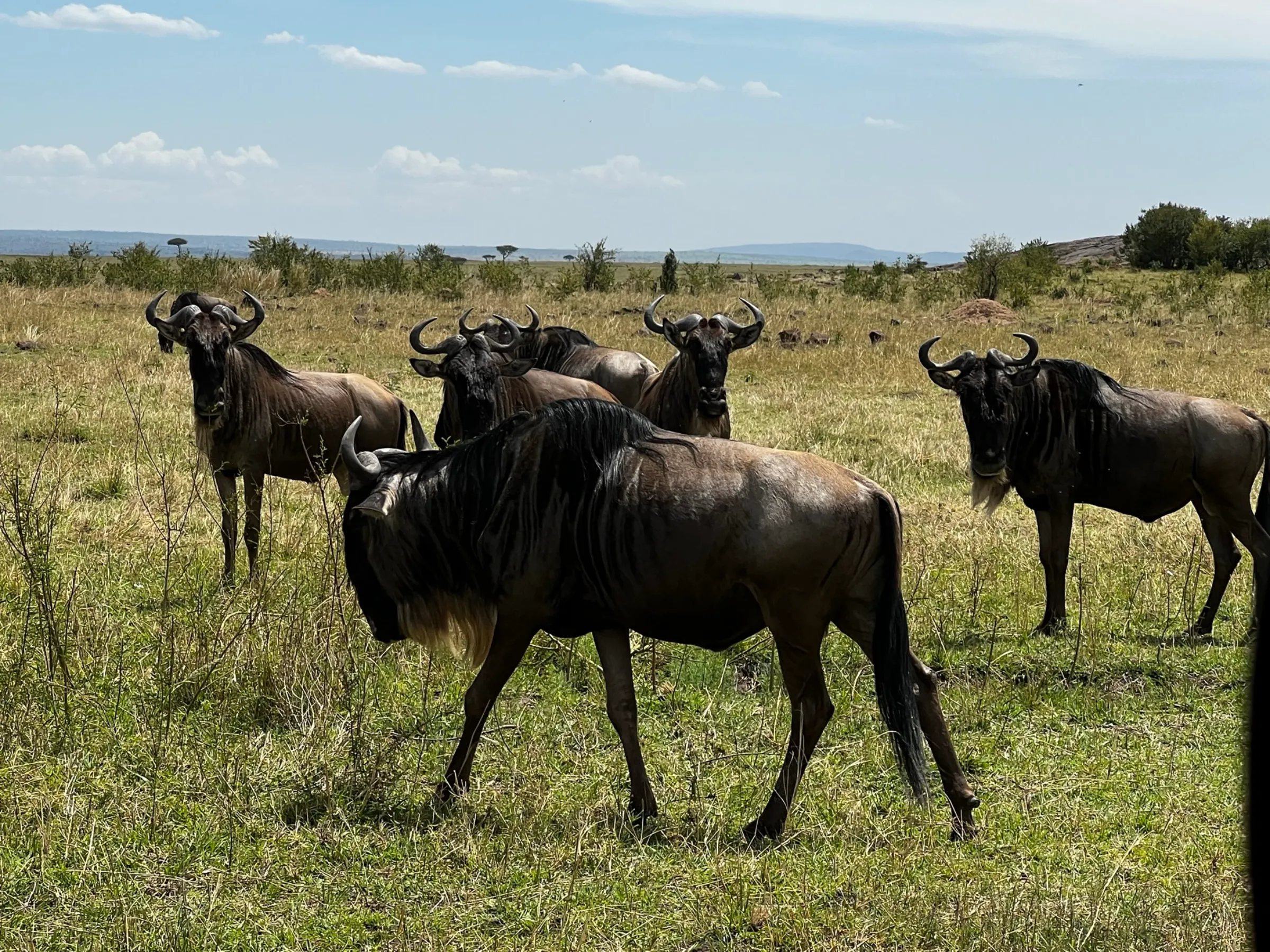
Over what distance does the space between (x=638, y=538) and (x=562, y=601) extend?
40cm

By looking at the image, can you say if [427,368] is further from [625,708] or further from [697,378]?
[625,708]

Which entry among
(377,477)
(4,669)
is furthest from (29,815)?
(377,477)

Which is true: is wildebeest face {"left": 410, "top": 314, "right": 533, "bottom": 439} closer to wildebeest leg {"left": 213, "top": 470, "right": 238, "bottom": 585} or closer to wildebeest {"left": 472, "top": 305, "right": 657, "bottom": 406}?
wildebeest {"left": 472, "top": 305, "right": 657, "bottom": 406}

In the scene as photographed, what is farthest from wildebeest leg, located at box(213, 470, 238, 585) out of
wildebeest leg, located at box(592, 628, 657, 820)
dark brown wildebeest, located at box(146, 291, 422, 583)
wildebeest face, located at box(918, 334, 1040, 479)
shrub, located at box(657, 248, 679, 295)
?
shrub, located at box(657, 248, 679, 295)

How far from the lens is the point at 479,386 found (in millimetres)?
9258

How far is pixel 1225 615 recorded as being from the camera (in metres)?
7.86

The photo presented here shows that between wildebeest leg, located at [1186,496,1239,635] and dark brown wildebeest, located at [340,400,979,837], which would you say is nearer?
dark brown wildebeest, located at [340,400,979,837]

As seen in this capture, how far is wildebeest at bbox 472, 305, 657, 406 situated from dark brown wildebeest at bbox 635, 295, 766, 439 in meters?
1.06

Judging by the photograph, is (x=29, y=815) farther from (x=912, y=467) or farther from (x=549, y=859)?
(x=912, y=467)

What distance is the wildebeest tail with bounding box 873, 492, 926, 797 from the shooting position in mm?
4629

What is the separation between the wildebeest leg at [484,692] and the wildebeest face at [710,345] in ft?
17.7

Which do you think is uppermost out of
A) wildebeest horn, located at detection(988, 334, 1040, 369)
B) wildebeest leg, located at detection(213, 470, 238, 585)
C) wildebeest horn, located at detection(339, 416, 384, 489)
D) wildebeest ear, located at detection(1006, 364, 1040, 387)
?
wildebeest horn, located at detection(988, 334, 1040, 369)

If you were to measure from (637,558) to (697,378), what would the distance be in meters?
5.69

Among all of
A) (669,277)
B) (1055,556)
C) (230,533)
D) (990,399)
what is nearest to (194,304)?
(230,533)
